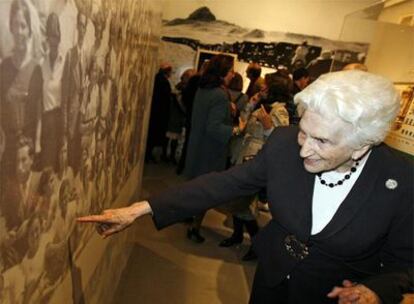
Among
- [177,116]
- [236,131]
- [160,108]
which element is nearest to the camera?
[236,131]

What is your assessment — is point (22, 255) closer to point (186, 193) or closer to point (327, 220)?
point (186, 193)

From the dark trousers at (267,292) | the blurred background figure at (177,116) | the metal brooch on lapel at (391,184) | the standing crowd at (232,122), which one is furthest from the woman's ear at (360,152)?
the blurred background figure at (177,116)

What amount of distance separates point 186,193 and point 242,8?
6.79 meters

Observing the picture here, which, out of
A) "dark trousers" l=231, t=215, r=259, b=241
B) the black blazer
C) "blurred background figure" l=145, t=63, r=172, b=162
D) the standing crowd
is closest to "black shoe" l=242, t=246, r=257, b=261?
the standing crowd

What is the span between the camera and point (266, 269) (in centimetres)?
171

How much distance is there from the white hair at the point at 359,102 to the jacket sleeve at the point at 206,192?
0.40 metres

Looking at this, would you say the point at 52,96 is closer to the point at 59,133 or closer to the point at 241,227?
the point at 59,133

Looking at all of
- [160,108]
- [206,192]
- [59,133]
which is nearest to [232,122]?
[206,192]

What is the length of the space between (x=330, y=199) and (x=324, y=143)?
0.96 feet

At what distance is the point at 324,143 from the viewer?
1.35 meters

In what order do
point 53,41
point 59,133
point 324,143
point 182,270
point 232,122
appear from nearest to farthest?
point 53,41 < point 59,133 < point 324,143 < point 182,270 < point 232,122

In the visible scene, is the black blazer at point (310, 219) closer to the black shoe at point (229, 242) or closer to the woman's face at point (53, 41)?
the woman's face at point (53, 41)

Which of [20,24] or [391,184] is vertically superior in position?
[20,24]

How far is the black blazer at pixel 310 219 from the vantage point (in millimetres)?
1428
